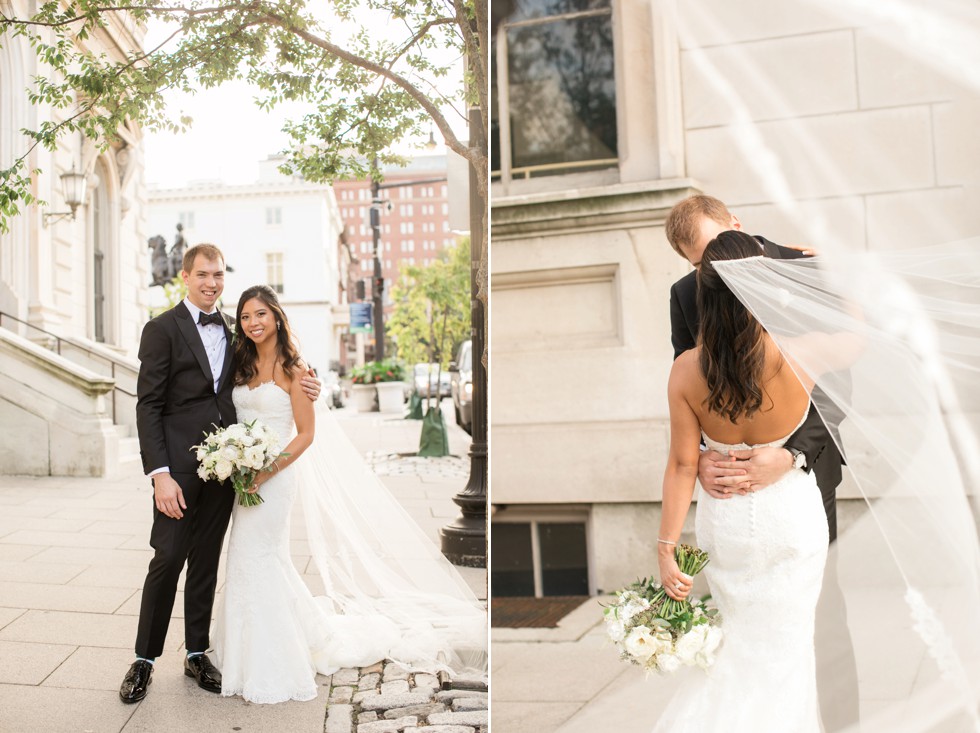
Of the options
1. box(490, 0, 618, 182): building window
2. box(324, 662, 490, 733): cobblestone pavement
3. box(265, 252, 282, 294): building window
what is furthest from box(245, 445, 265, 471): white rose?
box(490, 0, 618, 182): building window

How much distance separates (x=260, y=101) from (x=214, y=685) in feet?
6.97

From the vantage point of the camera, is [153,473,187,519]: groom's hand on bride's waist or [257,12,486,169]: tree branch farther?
[257,12,486,169]: tree branch

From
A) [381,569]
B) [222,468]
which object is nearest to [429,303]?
[381,569]

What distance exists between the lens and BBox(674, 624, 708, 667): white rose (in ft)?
7.66

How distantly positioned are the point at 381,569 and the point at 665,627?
154 centimetres

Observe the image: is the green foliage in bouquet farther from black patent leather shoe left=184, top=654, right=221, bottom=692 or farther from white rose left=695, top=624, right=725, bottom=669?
black patent leather shoe left=184, top=654, right=221, bottom=692

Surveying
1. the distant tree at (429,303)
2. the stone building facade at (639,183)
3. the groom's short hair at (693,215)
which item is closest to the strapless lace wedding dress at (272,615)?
the distant tree at (429,303)

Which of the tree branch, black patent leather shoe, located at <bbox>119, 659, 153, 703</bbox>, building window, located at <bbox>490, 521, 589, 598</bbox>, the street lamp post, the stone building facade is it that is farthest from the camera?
building window, located at <bbox>490, 521, 589, 598</bbox>

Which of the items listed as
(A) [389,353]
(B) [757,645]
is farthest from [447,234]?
(B) [757,645]

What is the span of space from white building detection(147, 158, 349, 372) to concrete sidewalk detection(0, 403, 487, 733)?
2.41 ft

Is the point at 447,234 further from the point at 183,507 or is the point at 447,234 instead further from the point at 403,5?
the point at 183,507

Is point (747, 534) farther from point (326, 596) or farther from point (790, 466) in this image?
point (326, 596)

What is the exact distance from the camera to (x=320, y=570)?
339 cm

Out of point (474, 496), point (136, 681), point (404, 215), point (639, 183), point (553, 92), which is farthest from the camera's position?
point (553, 92)
